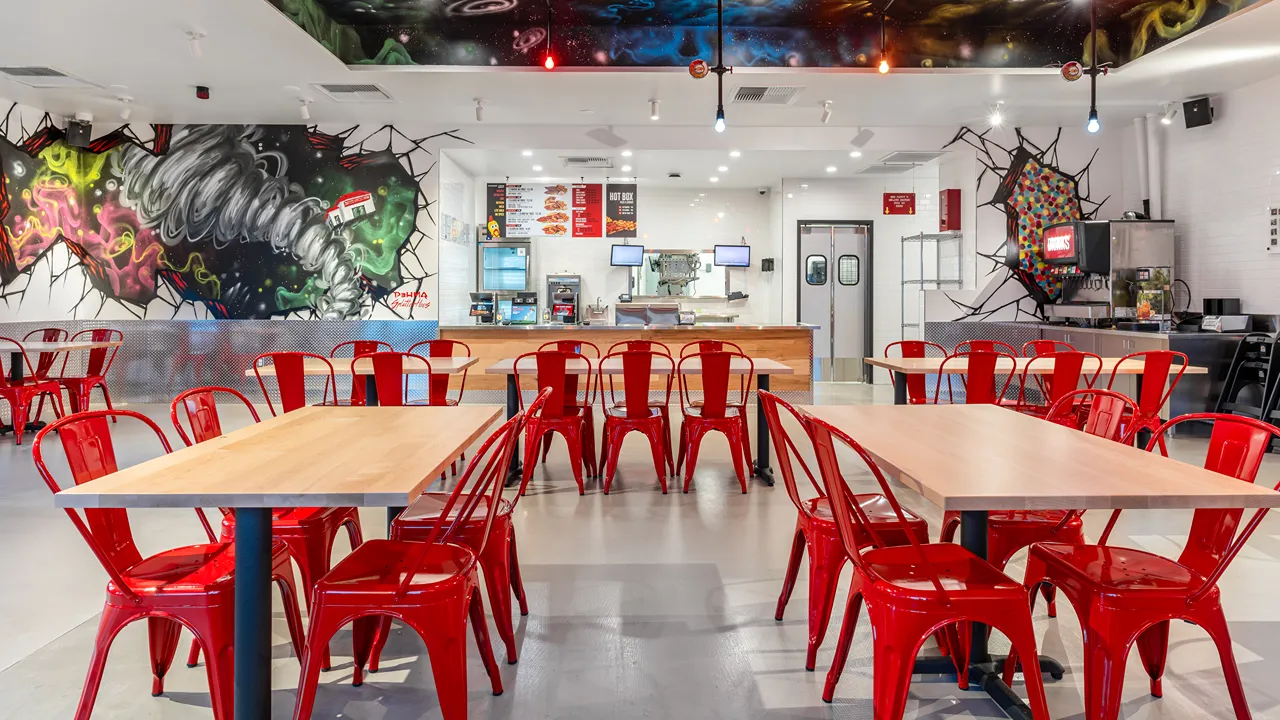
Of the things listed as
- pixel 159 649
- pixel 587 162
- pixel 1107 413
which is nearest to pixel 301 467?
pixel 159 649

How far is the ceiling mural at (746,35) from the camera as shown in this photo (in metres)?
6.49

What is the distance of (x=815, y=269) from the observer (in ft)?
36.8

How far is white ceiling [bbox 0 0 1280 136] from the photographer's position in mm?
5676

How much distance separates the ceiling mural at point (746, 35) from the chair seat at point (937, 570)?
5445 millimetres

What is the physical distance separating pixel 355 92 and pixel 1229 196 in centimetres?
844

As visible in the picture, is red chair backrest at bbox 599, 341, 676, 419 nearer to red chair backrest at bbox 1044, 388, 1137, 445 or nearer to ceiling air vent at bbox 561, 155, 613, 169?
red chair backrest at bbox 1044, 388, 1137, 445

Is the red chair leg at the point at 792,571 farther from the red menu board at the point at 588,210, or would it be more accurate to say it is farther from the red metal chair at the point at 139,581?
the red menu board at the point at 588,210

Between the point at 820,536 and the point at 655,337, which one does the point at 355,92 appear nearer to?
the point at 655,337

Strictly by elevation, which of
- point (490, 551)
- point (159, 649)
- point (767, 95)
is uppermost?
point (767, 95)

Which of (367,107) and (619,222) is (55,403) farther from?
(619,222)

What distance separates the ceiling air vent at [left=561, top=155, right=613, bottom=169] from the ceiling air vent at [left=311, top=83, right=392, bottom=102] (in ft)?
7.77

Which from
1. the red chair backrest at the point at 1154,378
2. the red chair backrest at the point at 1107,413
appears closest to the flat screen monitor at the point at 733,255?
the red chair backrest at the point at 1154,378

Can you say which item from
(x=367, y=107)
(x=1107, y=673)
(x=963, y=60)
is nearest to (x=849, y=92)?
(x=963, y=60)

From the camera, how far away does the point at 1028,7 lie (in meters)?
6.45
